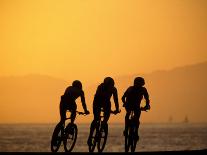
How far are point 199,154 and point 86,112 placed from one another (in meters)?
6.38

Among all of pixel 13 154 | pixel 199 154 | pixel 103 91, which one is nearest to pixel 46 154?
pixel 13 154

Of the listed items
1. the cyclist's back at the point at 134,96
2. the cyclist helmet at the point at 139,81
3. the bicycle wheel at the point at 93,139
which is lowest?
the bicycle wheel at the point at 93,139

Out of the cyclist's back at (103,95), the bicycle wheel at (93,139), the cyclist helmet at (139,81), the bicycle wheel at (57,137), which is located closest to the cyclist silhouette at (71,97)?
the bicycle wheel at (57,137)

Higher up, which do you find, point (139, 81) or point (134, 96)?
point (139, 81)

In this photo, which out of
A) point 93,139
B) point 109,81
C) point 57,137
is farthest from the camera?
point 57,137

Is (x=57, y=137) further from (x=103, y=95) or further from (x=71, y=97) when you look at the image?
(x=103, y=95)

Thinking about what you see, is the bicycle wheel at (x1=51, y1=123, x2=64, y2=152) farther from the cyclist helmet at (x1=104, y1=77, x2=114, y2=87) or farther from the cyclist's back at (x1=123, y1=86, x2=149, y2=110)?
the cyclist's back at (x1=123, y1=86, x2=149, y2=110)

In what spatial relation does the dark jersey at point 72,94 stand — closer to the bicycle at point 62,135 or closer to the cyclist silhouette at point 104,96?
the cyclist silhouette at point 104,96

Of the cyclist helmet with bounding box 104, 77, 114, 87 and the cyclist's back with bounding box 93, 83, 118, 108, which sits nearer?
the cyclist helmet with bounding box 104, 77, 114, 87

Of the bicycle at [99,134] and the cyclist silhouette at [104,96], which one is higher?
the cyclist silhouette at [104,96]

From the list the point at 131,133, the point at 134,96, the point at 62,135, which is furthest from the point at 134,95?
the point at 62,135

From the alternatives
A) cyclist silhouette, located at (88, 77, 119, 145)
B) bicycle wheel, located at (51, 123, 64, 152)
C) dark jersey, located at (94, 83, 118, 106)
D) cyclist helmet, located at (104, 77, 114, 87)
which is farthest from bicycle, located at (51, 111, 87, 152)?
cyclist helmet, located at (104, 77, 114, 87)

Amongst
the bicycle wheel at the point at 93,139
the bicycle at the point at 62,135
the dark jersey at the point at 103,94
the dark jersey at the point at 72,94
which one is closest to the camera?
the dark jersey at the point at 103,94

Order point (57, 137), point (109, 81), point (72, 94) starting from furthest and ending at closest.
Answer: point (57, 137)
point (72, 94)
point (109, 81)
